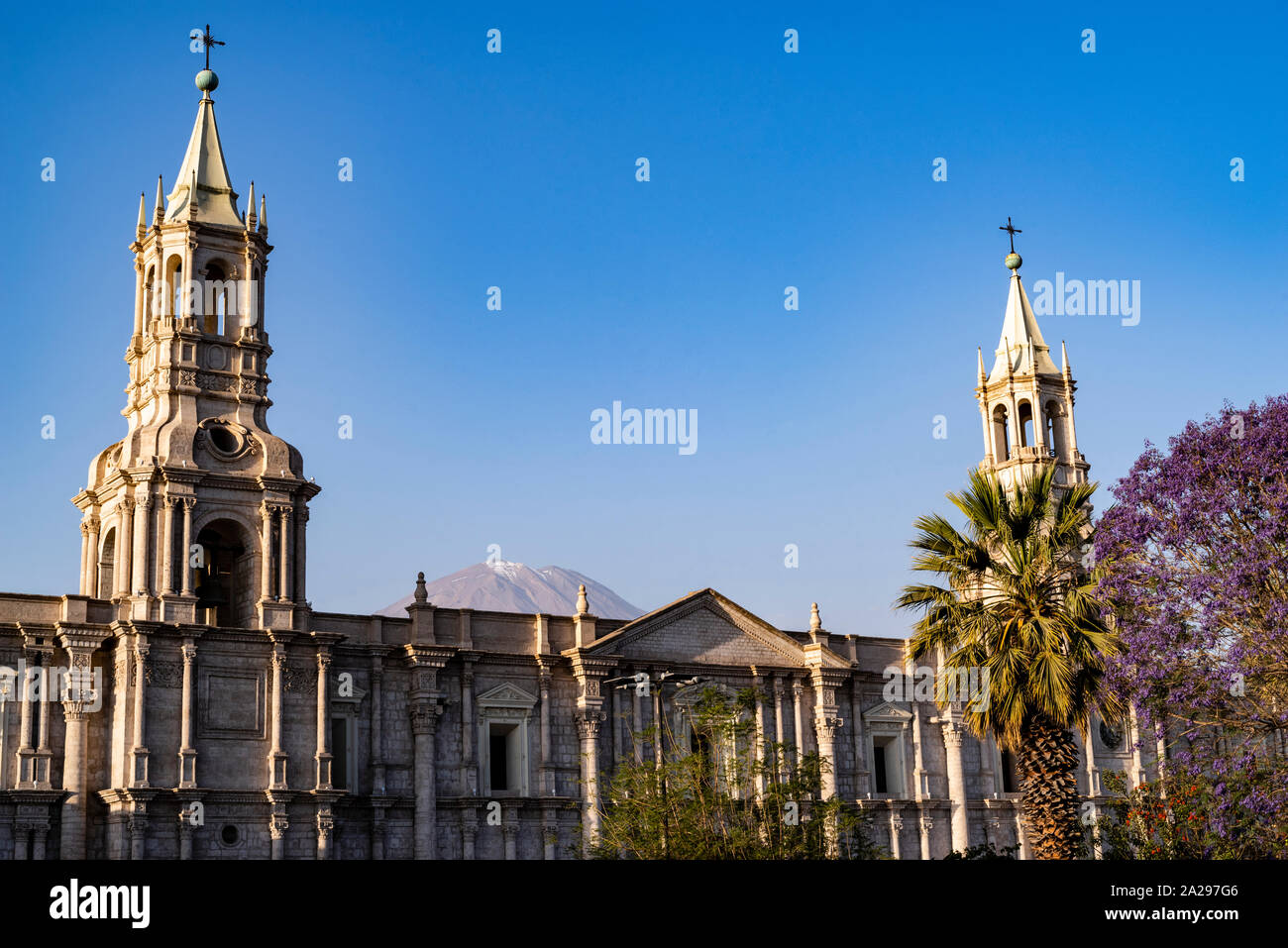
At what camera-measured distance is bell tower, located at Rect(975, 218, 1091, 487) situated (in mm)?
56094

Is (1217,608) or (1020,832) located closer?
(1217,608)

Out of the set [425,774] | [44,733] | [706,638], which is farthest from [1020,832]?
[44,733]

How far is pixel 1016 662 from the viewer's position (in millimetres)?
31906

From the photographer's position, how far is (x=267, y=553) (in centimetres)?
4134

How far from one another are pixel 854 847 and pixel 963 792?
13.9 meters

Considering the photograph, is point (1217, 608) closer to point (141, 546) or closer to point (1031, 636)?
point (1031, 636)

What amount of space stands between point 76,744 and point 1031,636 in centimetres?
2337

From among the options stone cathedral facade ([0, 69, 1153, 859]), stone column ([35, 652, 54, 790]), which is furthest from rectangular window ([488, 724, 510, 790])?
stone column ([35, 652, 54, 790])

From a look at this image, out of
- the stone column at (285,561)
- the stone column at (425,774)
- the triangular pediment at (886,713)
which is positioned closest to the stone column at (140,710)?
the stone column at (285,561)

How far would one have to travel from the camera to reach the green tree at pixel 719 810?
3011 centimetres

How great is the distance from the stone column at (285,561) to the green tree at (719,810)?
1166cm

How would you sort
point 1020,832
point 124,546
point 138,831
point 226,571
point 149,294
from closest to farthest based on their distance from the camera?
point 138,831, point 124,546, point 226,571, point 149,294, point 1020,832

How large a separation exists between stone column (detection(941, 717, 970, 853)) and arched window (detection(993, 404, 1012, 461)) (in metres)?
10.9

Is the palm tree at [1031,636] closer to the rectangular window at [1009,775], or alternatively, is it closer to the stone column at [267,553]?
the stone column at [267,553]
